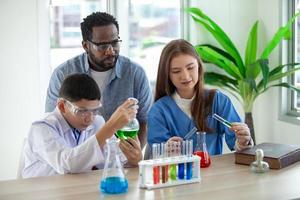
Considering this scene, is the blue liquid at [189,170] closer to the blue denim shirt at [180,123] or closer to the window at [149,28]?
the blue denim shirt at [180,123]

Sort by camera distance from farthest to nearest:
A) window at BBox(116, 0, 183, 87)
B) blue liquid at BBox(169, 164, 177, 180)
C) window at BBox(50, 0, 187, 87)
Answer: window at BBox(116, 0, 183, 87), window at BBox(50, 0, 187, 87), blue liquid at BBox(169, 164, 177, 180)

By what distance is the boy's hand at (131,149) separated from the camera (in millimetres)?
2168

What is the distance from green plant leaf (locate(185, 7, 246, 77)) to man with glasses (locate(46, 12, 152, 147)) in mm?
1204

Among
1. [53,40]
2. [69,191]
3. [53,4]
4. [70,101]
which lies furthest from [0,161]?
[69,191]

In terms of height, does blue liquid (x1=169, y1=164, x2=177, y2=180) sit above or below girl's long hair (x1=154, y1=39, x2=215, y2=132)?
below

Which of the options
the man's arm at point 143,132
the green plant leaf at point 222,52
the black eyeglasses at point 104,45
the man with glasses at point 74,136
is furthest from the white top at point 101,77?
the green plant leaf at point 222,52

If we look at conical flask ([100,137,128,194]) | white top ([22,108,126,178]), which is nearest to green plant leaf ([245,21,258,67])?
white top ([22,108,126,178])

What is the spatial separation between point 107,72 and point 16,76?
101cm

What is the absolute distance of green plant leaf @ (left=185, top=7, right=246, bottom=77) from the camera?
396 centimetres

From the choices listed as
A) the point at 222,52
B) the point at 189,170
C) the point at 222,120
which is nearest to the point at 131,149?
the point at 189,170

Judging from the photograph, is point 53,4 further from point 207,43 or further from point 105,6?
point 207,43

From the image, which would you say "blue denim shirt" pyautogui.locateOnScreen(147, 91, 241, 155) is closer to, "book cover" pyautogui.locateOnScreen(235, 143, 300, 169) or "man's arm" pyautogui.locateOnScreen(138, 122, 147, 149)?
"book cover" pyautogui.locateOnScreen(235, 143, 300, 169)

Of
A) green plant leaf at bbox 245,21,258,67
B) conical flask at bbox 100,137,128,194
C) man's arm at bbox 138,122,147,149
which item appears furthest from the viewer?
green plant leaf at bbox 245,21,258,67

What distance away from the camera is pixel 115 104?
2.91 meters
